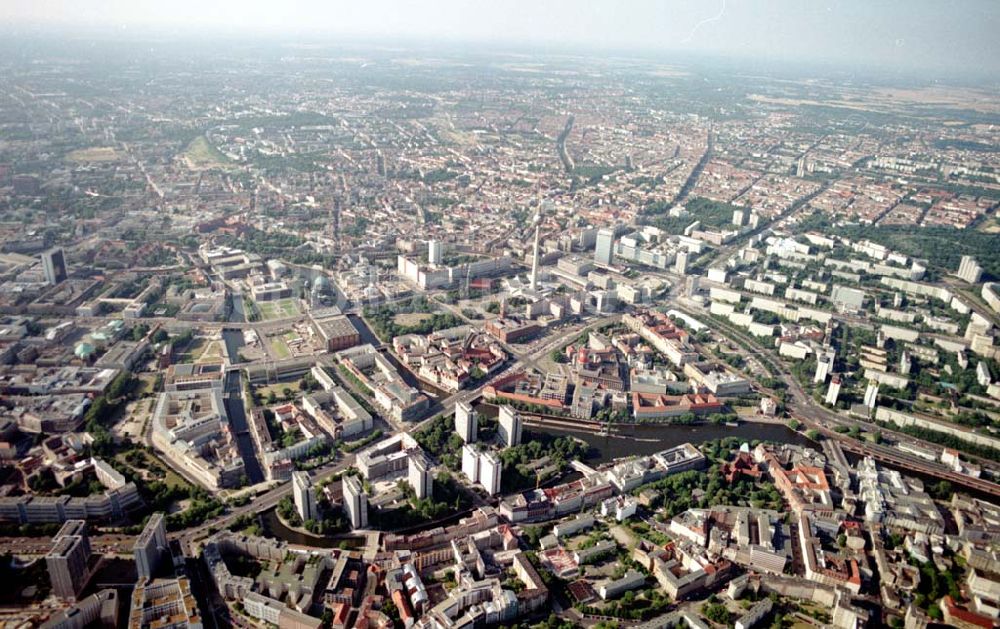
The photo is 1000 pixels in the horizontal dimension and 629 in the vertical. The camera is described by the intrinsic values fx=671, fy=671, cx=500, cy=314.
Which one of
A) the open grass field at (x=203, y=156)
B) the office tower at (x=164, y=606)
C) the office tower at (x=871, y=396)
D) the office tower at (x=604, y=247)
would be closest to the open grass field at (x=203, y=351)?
the office tower at (x=164, y=606)

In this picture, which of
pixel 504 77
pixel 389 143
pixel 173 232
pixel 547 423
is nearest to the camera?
pixel 547 423

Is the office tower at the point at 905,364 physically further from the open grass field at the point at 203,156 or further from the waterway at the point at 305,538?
the open grass field at the point at 203,156

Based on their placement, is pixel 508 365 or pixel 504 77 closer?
pixel 508 365

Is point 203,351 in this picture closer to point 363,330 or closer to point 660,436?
point 363,330

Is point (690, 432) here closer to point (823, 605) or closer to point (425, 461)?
point (823, 605)

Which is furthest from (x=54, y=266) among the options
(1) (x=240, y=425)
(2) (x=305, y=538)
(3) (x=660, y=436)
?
(3) (x=660, y=436)

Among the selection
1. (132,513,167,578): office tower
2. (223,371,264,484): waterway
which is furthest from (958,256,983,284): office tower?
(132,513,167,578): office tower

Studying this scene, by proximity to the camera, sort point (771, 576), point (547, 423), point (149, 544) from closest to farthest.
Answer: point (149, 544) → point (771, 576) → point (547, 423)

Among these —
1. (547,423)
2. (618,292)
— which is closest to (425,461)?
(547,423)
